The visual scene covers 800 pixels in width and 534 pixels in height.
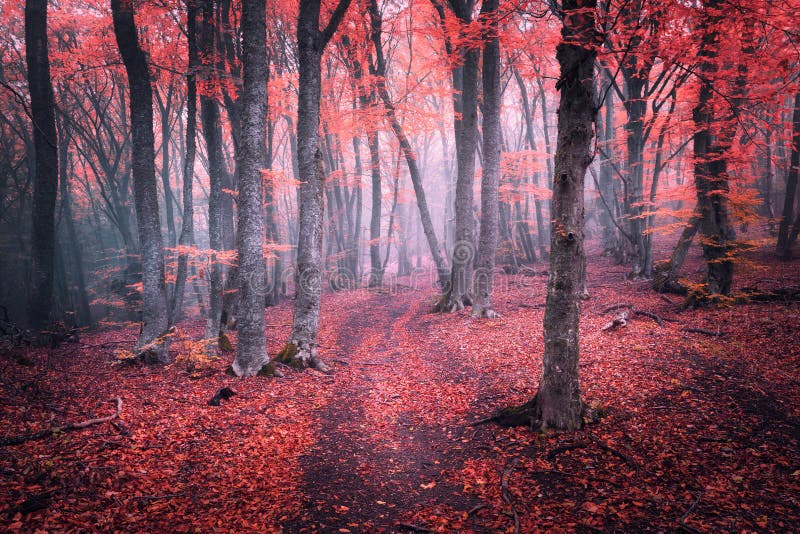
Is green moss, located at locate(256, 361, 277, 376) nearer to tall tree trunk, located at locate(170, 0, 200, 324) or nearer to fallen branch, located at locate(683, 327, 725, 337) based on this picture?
tall tree trunk, located at locate(170, 0, 200, 324)

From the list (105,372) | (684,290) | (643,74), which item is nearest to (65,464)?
(105,372)

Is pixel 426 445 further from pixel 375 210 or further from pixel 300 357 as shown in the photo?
pixel 375 210

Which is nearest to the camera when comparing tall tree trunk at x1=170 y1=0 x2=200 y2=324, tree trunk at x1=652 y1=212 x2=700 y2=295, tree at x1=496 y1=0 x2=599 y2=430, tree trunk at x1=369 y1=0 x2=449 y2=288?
tree at x1=496 y1=0 x2=599 y2=430

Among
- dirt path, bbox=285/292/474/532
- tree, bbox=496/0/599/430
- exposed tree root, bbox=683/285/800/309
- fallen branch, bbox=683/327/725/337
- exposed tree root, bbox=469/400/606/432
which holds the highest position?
tree, bbox=496/0/599/430

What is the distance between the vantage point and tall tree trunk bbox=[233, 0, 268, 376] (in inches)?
311

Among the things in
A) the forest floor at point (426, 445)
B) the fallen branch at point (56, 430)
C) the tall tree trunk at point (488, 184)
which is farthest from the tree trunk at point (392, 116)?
the fallen branch at point (56, 430)

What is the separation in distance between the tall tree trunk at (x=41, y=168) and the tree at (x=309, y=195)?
300 inches

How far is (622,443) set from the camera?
14.9 ft

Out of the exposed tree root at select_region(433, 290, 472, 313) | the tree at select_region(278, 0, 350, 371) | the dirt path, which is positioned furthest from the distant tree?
the exposed tree root at select_region(433, 290, 472, 313)

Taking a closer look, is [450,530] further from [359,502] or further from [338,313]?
[338,313]

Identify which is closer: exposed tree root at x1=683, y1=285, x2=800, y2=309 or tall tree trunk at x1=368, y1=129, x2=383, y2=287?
exposed tree root at x1=683, y1=285, x2=800, y2=309

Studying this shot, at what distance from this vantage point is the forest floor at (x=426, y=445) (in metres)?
3.57

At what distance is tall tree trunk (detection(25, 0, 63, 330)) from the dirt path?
928 centimetres

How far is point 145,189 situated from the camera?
9.48m
